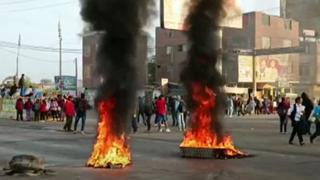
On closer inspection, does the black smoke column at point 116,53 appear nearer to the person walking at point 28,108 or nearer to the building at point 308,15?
the building at point 308,15

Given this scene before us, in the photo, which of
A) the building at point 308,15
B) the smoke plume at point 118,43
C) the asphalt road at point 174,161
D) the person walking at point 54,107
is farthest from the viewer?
the person walking at point 54,107

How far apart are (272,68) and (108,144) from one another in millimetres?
61259

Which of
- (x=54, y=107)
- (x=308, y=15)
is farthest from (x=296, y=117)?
(x=54, y=107)

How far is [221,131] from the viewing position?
1513cm

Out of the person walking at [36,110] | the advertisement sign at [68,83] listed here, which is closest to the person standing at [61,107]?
the person walking at [36,110]

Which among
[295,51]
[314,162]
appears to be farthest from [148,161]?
[295,51]

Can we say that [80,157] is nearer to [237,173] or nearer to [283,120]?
[237,173]

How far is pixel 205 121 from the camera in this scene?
1516 cm

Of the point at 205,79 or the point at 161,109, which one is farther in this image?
the point at 161,109

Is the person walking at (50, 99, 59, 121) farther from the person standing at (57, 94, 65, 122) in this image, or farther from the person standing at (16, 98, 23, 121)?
the person standing at (16, 98, 23, 121)

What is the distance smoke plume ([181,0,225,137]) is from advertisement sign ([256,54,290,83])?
5523cm

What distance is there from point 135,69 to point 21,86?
122 feet

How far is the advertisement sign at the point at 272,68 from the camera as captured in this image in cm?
7044

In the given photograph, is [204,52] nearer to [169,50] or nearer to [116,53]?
[116,53]
